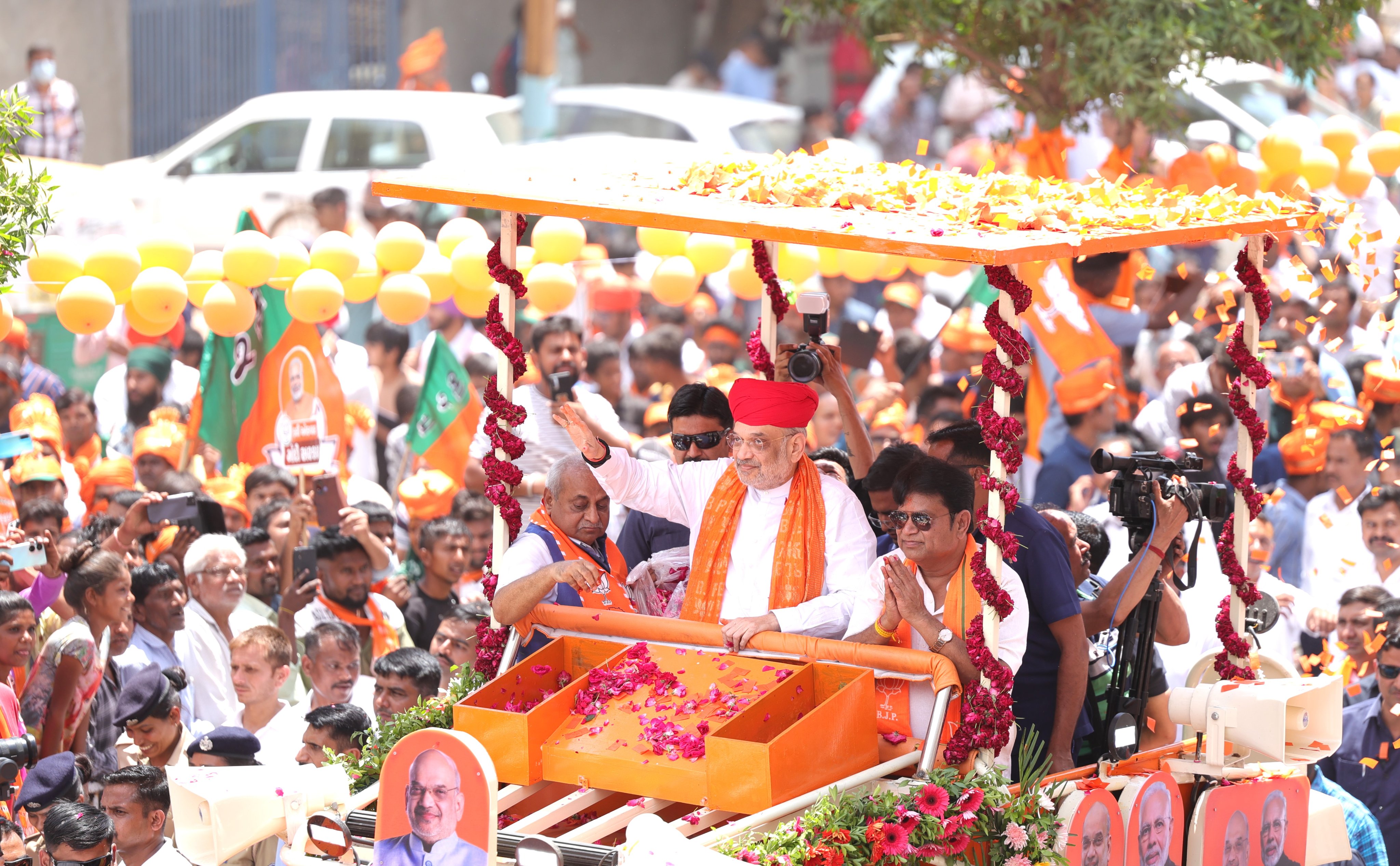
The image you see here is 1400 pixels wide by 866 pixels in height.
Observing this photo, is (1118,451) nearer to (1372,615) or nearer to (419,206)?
(1372,615)

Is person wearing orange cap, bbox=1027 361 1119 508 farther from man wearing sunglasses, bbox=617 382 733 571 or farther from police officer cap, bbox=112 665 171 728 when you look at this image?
police officer cap, bbox=112 665 171 728

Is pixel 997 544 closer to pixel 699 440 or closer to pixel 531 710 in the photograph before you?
pixel 531 710

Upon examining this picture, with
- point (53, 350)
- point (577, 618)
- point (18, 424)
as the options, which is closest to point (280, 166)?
point (53, 350)

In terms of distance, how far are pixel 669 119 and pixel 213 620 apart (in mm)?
11077

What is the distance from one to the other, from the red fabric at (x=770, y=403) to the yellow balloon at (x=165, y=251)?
13.5ft

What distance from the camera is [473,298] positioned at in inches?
400

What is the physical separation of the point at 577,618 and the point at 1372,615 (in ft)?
12.2

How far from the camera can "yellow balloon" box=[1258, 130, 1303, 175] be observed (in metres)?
10.9

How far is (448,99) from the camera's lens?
57.8 feet

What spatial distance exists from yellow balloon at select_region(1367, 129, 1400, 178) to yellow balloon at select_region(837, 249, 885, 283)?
3.03m

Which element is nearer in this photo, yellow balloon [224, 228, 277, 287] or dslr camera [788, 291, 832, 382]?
dslr camera [788, 291, 832, 382]

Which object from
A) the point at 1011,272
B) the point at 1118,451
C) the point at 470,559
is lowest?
the point at 470,559

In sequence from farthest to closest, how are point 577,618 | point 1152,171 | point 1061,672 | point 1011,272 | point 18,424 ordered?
point 1152,171 < point 18,424 < point 577,618 < point 1061,672 < point 1011,272

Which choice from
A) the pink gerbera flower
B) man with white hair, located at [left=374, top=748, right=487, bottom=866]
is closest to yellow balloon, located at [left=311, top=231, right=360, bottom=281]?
man with white hair, located at [left=374, top=748, right=487, bottom=866]
